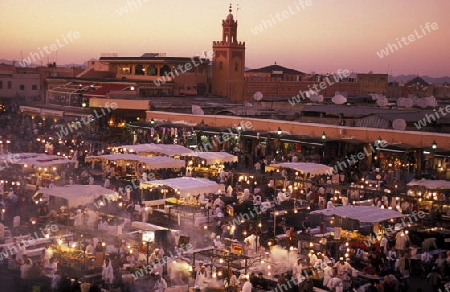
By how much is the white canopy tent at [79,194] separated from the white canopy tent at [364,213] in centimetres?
573

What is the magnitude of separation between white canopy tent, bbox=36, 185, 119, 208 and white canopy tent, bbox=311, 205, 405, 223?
5.73 meters

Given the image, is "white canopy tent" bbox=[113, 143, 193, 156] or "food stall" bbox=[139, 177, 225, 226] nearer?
"food stall" bbox=[139, 177, 225, 226]

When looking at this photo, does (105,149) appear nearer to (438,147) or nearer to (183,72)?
(438,147)

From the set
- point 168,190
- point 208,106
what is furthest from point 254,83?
point 168,190

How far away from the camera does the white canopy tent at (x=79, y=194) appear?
652 inches

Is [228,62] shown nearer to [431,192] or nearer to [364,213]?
[431,192]

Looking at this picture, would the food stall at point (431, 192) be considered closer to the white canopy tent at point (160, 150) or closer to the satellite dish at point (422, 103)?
the white canopy tent at point (160, 150)

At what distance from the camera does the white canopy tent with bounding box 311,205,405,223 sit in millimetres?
15221

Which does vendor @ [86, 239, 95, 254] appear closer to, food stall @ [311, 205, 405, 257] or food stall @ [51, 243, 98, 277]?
food stall @ [51, 243, 98, 277]

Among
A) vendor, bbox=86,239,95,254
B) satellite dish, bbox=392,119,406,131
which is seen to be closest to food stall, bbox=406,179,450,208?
satellite dish, bbox=392,119,406,131

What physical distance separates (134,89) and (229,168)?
16843 mm

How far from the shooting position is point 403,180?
2244 centimetres

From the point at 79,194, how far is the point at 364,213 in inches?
285

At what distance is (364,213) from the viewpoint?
15.5 m
